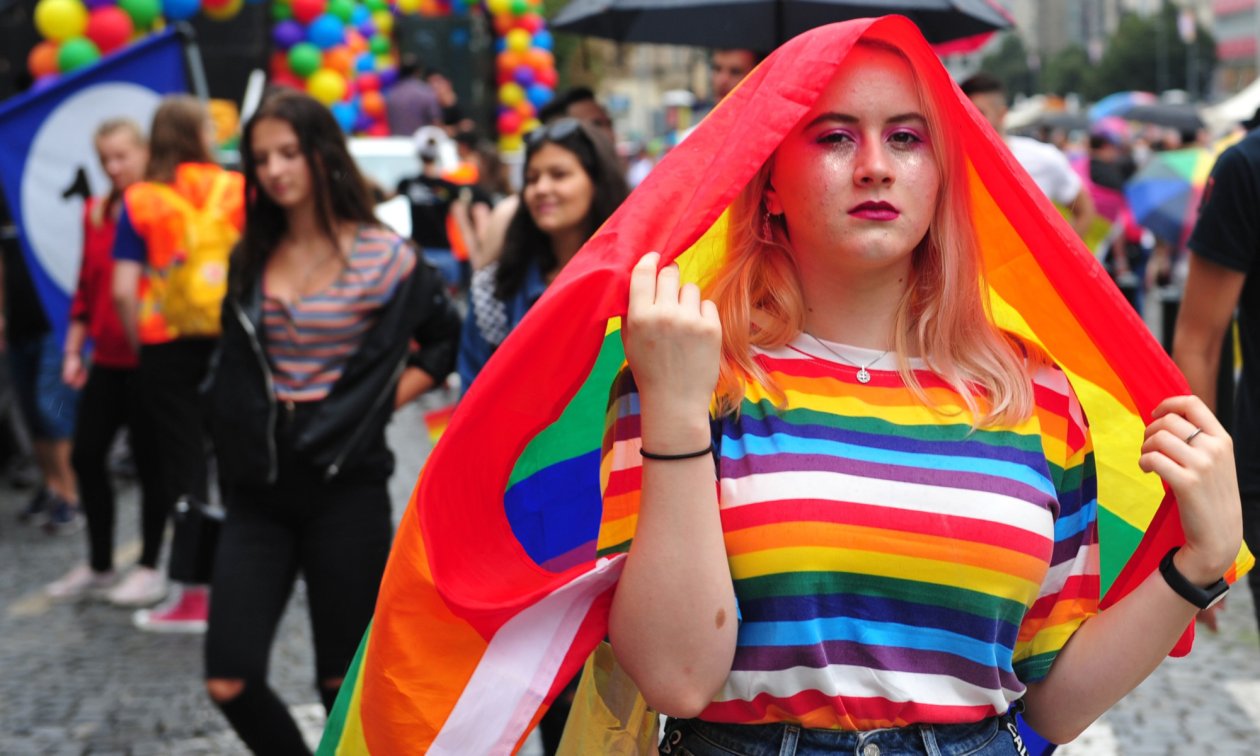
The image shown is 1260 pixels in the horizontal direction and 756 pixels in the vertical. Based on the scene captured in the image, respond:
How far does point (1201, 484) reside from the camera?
1901 millimetres

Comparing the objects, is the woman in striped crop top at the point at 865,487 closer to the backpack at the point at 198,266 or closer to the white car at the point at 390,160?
the backpack at the point at 198,266

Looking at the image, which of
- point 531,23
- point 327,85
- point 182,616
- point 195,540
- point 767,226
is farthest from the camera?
point 531,23

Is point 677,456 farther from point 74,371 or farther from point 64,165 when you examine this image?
point 64,165

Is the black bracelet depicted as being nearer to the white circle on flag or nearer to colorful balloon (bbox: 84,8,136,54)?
the white circle on flag

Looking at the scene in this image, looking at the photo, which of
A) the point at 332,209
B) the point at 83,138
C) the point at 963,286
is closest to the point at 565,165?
the point at 332,209

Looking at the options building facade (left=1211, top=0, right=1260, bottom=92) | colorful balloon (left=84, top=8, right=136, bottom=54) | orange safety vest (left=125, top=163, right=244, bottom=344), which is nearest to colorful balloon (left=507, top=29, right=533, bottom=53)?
colorful balloon (left=84, top=8, right=136, bottom=54)

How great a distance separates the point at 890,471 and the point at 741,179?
0.41m

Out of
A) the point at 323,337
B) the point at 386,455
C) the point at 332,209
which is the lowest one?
the point at 386,455

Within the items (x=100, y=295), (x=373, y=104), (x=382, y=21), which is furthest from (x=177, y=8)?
(x=100, y=295)

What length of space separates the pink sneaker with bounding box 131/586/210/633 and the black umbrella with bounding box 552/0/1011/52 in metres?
2.85

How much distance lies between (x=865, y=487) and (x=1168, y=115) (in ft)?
66.6

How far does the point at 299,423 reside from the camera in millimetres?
3795

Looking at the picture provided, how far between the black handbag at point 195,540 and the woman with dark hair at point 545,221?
4.40 feet

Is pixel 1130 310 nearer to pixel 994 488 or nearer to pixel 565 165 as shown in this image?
pixel 994 488
